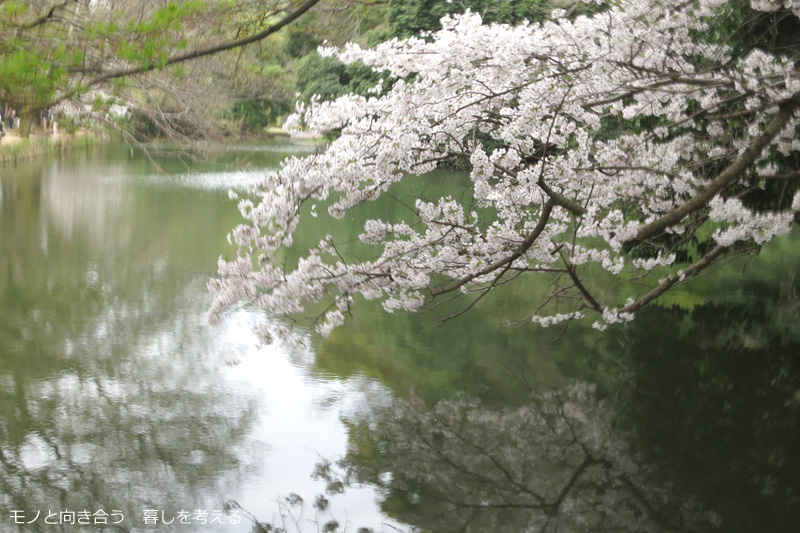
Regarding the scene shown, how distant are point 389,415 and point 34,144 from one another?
2209 cm

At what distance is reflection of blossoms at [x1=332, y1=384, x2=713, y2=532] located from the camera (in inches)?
169

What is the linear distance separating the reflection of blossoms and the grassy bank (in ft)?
63.3

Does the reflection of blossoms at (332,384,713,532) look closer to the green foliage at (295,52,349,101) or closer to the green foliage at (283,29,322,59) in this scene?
the green foliage at (295,52,349,101)

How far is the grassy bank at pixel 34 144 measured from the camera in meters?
21.5

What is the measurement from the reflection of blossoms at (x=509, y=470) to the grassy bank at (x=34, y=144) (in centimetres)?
1930

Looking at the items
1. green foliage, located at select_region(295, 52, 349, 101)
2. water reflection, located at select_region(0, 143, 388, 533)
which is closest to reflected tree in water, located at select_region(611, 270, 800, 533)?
water reflection, located at select_region(0, 143, 388, 533)

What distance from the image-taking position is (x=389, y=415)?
221 inches

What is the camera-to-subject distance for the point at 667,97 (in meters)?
4.67

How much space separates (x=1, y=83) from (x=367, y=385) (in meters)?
3.73

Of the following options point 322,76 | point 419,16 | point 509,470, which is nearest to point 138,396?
point 509,470

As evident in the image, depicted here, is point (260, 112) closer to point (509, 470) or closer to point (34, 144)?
point (34, 144)

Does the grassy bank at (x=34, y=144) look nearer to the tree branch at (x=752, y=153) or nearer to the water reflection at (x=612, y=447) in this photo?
the water reflection at (x=612, y=447)

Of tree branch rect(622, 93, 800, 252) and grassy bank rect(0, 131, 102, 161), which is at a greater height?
grassy bank rect(0, 131, 102, 161)

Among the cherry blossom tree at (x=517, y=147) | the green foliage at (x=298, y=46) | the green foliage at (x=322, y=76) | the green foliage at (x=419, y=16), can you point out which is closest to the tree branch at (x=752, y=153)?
the cherry blossom tree at (x=517, y=147)
